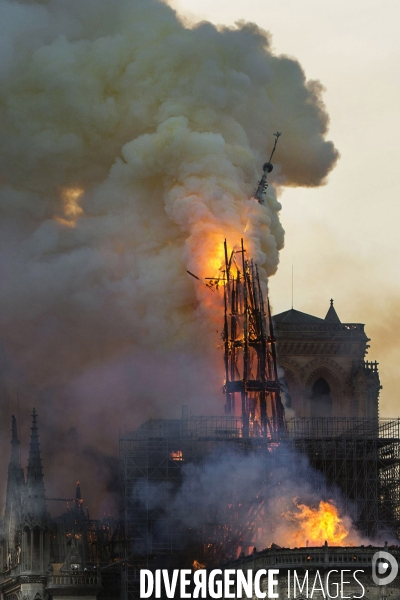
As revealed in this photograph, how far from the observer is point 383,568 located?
364 feet

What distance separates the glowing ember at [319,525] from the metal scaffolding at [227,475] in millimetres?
2929

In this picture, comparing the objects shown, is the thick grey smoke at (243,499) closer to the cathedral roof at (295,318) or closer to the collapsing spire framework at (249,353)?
the collapsing spire framework at (249,353)

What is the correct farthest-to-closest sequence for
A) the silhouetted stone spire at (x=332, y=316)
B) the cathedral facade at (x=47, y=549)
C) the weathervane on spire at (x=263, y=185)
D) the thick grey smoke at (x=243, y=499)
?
the silhouetted stone spire at (x=332, y=316)
the weathervane on spire at (x=263, y=185)
the cathedral facade at (x=47, y=549)
the thick grey smoke at (x=243, y=499)

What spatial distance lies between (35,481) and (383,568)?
1349 inches

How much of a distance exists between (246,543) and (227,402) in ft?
37.1

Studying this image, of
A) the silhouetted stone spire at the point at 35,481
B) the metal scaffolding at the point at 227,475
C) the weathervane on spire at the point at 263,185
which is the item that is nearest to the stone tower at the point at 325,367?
the weathervane on spire at the point at 263,185

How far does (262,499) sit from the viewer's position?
425 ft

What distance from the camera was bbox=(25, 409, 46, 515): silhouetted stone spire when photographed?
13762 cm

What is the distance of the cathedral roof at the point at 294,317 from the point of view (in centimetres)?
16712

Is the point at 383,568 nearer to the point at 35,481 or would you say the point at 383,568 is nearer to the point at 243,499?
the point at 243,499

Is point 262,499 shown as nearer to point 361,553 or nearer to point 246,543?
point 246,543

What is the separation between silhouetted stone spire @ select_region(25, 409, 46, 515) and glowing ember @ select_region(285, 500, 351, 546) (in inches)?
739

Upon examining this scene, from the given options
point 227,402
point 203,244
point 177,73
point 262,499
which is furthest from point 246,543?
point 177,73

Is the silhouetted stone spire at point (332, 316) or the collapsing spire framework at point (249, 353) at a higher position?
the silhouetted stone spire at point (332, 316)
